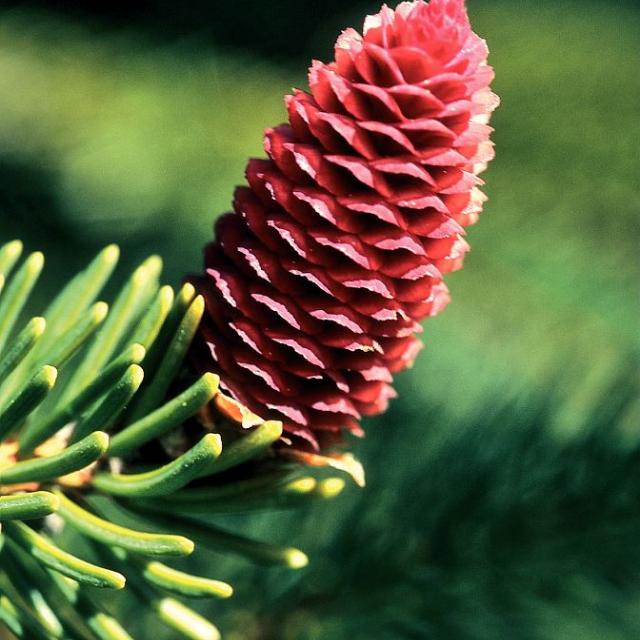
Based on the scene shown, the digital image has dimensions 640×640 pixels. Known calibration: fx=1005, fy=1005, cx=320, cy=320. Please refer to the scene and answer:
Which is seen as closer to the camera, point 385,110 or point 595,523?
point 385,110

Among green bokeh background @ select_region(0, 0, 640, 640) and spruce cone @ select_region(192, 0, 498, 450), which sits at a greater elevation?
spruce cone @ select_region(192, 0, 498, 450)

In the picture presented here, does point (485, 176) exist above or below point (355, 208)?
below

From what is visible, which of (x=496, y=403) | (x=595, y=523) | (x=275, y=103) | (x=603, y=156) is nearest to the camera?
(x=595, y=523)

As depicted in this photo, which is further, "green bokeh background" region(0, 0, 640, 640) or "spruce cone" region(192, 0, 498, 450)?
"green bokeh background" region(0, 0, 640, 640)

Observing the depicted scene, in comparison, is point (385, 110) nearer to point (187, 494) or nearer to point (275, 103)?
point (187, 494)

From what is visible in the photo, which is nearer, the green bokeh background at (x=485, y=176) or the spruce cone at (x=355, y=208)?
the spruce cone at (x=355, y=208)

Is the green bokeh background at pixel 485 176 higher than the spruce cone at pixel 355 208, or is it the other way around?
the spruce cone at pixel 355 208

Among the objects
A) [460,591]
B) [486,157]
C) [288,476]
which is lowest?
[460,591]

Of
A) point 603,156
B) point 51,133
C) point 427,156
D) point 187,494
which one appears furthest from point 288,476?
point 51,133
